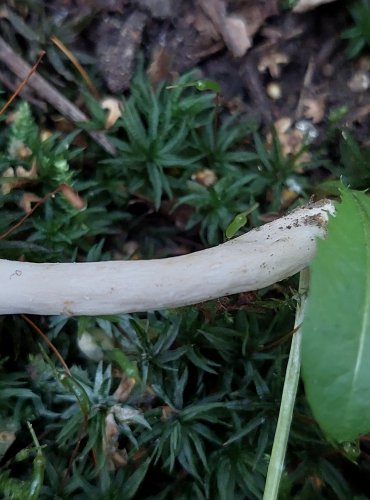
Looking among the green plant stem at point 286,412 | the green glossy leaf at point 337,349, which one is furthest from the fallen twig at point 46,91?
the green glossy leaf at point 337,349

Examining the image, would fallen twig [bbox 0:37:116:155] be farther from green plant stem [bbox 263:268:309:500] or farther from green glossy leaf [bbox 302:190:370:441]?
green glossy leaf [bbox 302:190:370:441]

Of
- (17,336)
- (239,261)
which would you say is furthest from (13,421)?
(239,261)

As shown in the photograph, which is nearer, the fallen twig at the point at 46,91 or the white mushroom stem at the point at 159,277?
the white mushroom stem at the point at 159,277

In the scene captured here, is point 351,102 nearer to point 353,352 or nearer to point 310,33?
point 310,33

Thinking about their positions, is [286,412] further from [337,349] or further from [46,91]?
[46,91]

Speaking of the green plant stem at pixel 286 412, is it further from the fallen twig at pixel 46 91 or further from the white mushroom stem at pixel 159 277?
the fallen twig at pixel 46 91

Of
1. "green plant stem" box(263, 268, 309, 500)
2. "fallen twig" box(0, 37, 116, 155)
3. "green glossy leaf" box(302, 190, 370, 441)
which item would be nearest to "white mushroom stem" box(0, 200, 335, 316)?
"green plant stem" box(263, 268, 309, 500)
